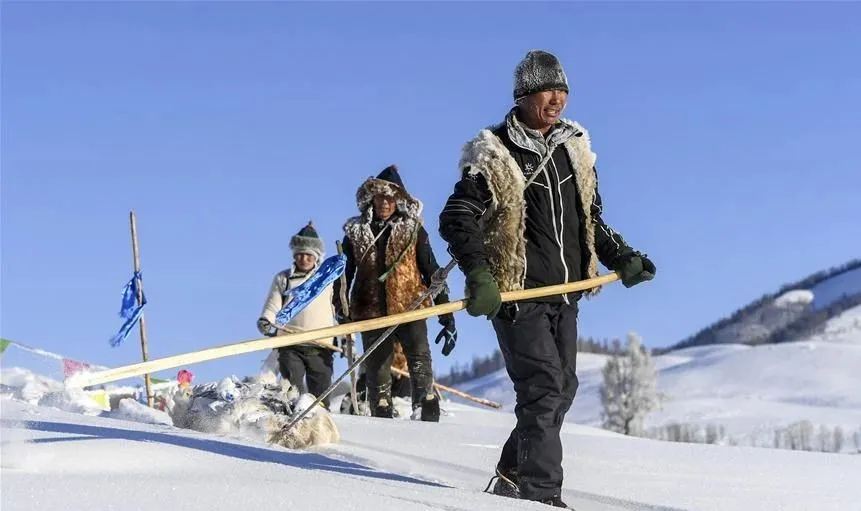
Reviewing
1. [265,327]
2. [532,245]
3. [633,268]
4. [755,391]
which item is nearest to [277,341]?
[532,245]

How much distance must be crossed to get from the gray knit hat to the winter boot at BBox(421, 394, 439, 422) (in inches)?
179

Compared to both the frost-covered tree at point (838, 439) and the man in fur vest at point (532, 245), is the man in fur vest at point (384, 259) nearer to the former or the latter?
the man in fur vest at point (532, 245)

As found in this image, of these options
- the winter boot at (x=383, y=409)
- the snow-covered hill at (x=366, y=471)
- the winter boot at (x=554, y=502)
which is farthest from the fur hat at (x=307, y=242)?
the winter boot at (x=554, y=502)

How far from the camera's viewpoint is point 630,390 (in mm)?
121188

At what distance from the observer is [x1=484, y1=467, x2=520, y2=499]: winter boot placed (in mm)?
5582

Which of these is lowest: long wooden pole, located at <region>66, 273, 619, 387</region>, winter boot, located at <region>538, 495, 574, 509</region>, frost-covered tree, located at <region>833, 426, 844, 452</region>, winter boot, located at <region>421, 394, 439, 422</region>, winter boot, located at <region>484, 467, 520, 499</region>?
frost-covered tree, located at <region>833, 426, 844, 452</region>

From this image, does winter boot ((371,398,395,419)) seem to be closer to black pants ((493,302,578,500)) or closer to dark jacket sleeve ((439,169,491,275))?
black pants ((493,302,578,500))

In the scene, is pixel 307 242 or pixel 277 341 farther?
pixel 307 242

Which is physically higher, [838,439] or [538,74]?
[538,74]

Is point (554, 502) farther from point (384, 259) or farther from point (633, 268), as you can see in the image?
point (384, 259)

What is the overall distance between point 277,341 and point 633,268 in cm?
188

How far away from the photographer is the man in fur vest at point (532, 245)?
18.0 ft

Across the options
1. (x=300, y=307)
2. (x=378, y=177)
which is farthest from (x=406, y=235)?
(x=300, y=307)

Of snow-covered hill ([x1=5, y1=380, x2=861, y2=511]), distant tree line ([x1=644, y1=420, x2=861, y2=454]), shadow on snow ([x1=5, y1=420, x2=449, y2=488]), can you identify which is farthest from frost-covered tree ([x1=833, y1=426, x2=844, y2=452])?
shadow on snow ([x1=5, y1=420, x2=449, y2=488])
